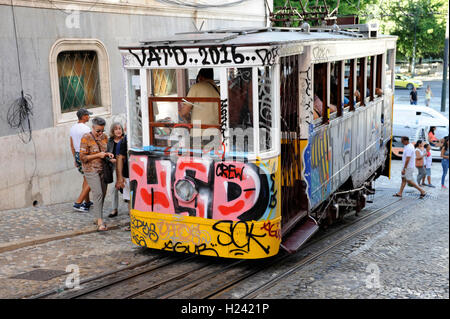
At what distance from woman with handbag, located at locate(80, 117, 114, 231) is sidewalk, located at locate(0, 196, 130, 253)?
44 cm

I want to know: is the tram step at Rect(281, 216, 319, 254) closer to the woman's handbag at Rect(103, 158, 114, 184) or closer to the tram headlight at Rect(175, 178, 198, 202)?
the tram headlight at Rect(175, 178, 198, 202)

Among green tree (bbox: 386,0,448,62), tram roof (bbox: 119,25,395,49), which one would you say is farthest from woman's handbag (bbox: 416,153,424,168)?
green tree (bbox: 386,0,448,62)

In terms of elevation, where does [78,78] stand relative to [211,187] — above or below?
above

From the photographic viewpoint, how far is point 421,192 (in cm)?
1387

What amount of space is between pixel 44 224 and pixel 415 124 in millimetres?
15260

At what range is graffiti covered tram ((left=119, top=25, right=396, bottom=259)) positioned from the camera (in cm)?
588

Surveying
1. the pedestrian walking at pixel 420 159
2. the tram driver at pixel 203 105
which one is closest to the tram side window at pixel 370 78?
the pedestrian walking at pixel 420 159

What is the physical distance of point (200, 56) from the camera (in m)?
5.88

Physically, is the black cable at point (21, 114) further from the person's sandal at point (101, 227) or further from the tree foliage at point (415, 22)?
the tree foliage at point (415, 22)

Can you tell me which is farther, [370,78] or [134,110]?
[370,78]

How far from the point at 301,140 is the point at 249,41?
153 centimetres

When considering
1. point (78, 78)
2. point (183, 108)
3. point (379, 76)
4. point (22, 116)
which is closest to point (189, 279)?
point (183, 108)

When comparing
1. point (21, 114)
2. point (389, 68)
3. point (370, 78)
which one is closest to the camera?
point (21, 114)

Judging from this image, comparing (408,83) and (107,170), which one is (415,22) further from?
(107,170)
